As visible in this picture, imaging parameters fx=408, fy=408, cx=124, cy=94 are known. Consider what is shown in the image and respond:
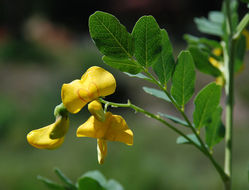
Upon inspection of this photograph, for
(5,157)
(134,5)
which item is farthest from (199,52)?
(134,5)

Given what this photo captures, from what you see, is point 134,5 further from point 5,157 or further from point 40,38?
point 5,157

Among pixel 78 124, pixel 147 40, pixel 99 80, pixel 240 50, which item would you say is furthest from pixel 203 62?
pixel 78 124

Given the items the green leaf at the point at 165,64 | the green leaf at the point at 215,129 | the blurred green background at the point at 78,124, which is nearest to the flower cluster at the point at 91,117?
the green leaf at the point at 165,64

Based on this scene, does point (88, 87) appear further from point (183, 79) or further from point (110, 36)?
point (183, 79)

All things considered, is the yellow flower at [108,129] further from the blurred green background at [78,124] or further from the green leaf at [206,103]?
the blurred green background at [78,124]

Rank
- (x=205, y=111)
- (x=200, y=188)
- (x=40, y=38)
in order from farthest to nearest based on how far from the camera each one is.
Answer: (x=40, y=38) < (x=200, y=188) < (x=205, y=111)
